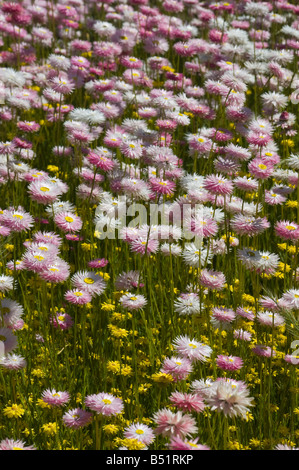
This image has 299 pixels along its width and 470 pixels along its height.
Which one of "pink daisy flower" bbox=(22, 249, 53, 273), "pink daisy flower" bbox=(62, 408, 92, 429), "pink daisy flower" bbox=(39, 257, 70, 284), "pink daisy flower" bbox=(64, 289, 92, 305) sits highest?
"pink daisy flower" bbox=(22, 249, 53, 273)

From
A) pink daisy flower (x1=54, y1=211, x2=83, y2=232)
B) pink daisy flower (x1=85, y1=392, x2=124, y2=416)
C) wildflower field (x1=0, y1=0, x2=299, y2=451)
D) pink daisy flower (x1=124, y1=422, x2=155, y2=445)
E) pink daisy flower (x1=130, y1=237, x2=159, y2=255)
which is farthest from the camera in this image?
pink daisy flower (x1=54, y1=211, x2=83, y2=232)

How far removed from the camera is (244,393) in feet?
5.71

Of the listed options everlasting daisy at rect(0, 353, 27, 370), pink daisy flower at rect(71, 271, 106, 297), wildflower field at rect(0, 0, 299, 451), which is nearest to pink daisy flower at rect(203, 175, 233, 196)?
wildflower field at rect(0, 0, 299, 451)

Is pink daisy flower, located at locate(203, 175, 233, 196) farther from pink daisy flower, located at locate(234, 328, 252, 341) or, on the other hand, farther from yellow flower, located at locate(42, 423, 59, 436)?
yellow flower, located at locate(42, 423, 59, 436)

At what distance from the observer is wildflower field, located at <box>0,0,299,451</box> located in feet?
A: 7.38

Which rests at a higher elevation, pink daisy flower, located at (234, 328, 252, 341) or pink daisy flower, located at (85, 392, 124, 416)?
pink daisy flower, located at (234, 328, 252, 341)

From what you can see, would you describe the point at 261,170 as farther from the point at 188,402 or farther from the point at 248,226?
the point at 188,402

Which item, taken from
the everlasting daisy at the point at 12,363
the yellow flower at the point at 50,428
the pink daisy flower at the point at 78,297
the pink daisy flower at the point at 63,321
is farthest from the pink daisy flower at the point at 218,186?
the yellow flower at the point at 50,428

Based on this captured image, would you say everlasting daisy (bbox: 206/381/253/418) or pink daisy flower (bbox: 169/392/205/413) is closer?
everlasting daisy (bbox: 206/381/253/418)

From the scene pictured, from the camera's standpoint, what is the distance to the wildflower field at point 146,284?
225cm

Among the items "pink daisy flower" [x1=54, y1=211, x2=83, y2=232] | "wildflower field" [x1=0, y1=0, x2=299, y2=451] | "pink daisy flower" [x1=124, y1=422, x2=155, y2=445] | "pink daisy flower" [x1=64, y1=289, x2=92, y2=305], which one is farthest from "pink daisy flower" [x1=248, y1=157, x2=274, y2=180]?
"pink daisy flower" [x1=124, y1=422, x2=155, y2=445]

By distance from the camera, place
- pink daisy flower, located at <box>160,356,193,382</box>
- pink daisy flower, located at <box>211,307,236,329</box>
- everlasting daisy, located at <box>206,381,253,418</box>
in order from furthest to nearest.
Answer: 1. pink daisy flower, located at <box>211,307,236,329</box>
2. pink daisy flower, located at <box>160,356,193,382</box>
3. everlasting daisy, located at <box>206,381,253,418</box>

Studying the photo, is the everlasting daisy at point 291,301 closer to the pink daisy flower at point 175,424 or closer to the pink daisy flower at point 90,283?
the pink daisy flower at point 90,283

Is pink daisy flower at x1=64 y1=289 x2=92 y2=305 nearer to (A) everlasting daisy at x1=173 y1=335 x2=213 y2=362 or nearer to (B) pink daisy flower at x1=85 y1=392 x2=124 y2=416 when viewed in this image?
(A) everlasting daisy at x1=173 y1=335 x2=213 y2=362
